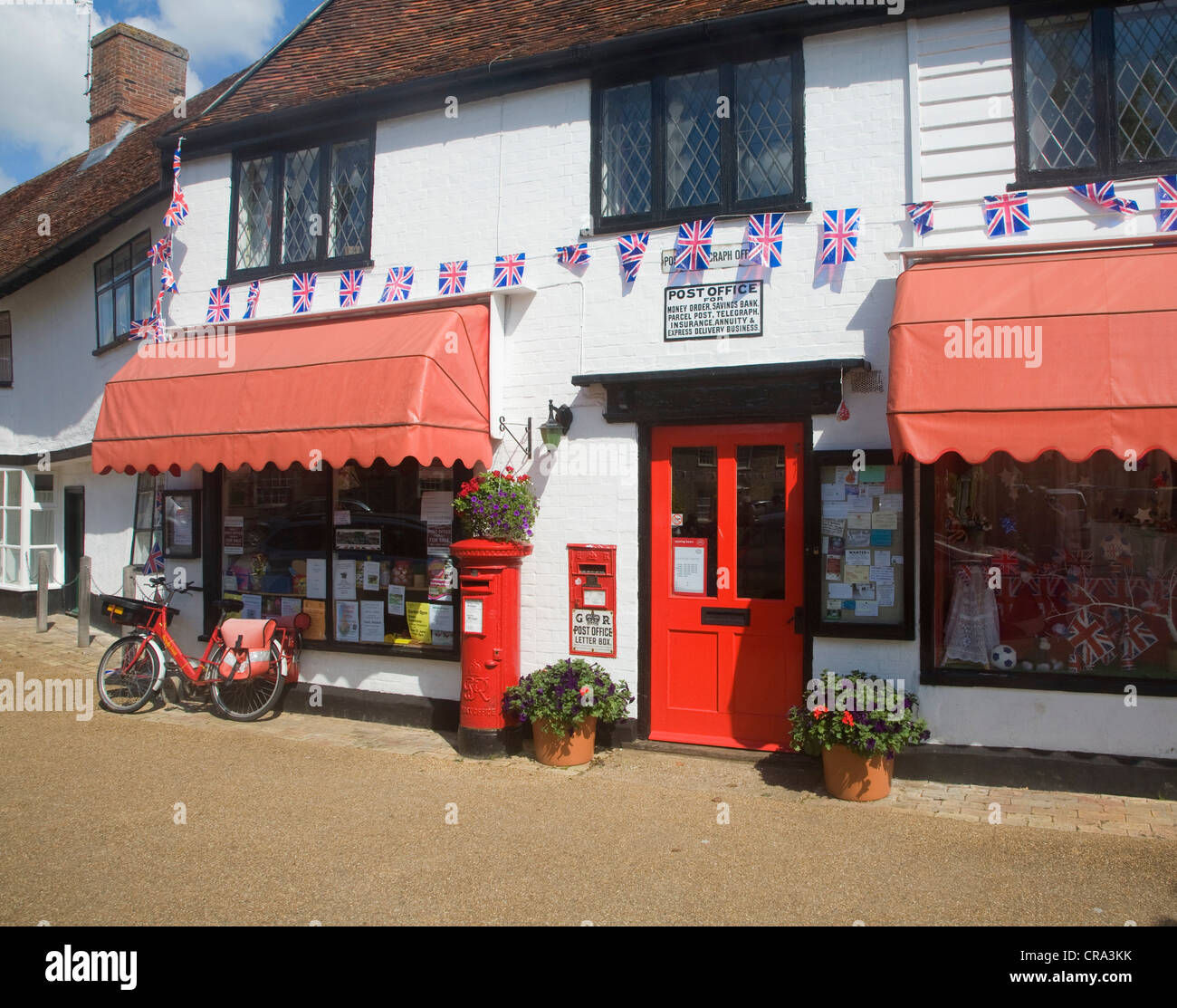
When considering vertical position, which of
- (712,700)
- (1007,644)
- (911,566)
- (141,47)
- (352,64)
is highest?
(141,47)

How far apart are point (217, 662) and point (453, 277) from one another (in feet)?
13.6

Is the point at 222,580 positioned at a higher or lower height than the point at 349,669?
higher

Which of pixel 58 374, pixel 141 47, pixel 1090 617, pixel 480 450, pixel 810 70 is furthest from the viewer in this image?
pixel 141 47

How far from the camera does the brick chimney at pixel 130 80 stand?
54.2 ft

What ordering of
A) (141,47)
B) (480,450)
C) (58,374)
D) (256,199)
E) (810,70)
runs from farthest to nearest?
(141,47), (58,374), (256,199), (480,450), (810,70)

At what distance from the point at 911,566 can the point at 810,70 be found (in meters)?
3.74

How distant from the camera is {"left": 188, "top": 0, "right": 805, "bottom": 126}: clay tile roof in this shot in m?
7.53

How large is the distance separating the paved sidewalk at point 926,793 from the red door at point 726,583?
70 centimetres

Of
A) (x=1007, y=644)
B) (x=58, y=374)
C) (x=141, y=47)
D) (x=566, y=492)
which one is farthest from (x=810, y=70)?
(x=141, y=47)

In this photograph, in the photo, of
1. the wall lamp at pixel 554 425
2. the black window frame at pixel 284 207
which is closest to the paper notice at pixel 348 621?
the wall lamp at pixel 554 425

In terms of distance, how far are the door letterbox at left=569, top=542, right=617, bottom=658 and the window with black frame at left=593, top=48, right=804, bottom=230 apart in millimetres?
2692

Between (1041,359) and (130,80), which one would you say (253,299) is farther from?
(130,80)

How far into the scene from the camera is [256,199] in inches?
363
